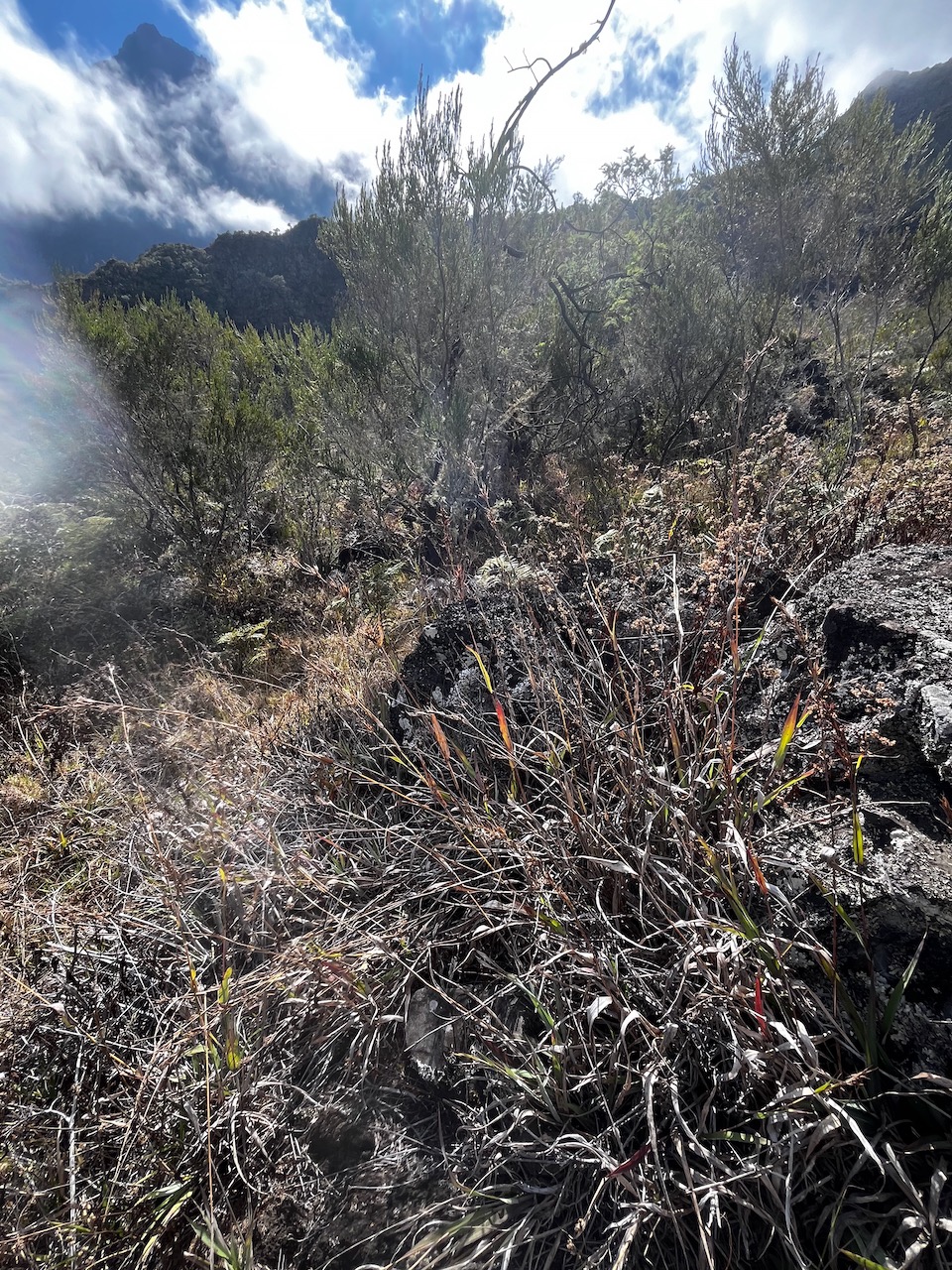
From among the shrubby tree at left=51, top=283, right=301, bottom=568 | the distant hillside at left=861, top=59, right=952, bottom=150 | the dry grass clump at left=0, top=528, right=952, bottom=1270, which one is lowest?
the dry grass clump at left=0, top=528, right=952, bottom=1270

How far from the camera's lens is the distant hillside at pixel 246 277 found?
117 ft

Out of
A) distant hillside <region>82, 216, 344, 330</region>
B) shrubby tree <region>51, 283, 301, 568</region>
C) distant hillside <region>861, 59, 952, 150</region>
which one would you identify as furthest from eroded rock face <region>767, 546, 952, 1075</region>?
distant hillside <region>861, 59, 952, 150</region>

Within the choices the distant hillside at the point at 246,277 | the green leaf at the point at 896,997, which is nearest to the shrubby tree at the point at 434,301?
the green leaf at the point at 896,997

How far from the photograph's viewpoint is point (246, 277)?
40.4 meters

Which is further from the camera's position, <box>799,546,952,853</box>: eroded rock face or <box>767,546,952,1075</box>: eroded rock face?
<box>799,546,952,853</box>: eroded rock face

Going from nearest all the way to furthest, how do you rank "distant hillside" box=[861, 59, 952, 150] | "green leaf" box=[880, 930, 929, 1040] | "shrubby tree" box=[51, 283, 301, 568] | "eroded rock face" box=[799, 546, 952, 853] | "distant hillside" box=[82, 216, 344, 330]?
1. "green leaf" box=[880, 930, 929, 1040]
2. "eroded rock face" box=[799, 546, 952, 853]
3. "shrubby tree" box=[51, 283, 301, 568]
4. "distant hillside" box=[82, 216, 344, 330]
5. "distant hillside" box=[861, 59, 952, 150]

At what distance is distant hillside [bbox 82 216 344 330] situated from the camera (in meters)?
35.7

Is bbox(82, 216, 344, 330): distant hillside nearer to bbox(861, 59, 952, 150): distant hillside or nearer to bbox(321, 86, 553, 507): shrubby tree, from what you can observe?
bbox(321, 86, 553, 507): shrubby tree

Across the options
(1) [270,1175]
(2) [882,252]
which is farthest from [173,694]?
(2) [882,252]

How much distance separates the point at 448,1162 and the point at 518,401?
6.35 m

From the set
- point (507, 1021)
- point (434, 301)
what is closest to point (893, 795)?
point (507, 1021)

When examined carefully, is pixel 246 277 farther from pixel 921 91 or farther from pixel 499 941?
pixel 921 91

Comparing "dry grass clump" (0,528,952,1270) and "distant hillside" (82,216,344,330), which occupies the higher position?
"distant hillside" (82,216,344,330)

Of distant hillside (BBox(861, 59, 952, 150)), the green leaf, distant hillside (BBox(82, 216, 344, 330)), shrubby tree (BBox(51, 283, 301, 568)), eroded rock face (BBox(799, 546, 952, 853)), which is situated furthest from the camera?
distant hillside (BBox(861, 59, 952, 150))
